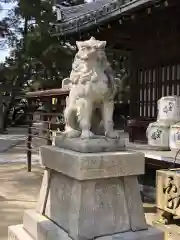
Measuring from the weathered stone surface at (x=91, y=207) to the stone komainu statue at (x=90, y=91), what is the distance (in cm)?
39

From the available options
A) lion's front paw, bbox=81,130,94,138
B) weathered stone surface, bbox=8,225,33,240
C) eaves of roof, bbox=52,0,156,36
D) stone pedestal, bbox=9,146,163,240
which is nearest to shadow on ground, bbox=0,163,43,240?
weathered stone surface, bbox=8,225,33,240

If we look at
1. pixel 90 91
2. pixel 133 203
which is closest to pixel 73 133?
pixel 90 91

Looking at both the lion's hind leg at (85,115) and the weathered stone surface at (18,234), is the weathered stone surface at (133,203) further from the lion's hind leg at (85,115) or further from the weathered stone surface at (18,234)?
the weathered stone surface at (18,234)

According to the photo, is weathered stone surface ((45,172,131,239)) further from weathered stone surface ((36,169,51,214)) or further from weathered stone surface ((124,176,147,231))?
weathered stone surface ((36,169,51,214))

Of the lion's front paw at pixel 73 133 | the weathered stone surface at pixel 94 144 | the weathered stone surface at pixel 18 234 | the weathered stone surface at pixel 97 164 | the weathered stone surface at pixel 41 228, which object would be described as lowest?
the weathered stone surface at pixel 18 234

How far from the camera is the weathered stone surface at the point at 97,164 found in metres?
2.57

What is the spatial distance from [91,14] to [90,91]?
4664 millimetres

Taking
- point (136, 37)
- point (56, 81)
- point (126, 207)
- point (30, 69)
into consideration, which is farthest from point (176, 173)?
point (30, 69)

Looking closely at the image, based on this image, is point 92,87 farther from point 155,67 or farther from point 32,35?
point 32,35

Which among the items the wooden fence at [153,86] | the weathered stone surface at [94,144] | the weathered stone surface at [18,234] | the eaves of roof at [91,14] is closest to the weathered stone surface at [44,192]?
the weathered stone surface at [18,234]

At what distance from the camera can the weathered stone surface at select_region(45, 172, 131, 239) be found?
2.61 meters

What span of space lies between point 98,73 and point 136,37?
16.7ft

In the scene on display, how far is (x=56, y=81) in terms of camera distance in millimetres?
21797

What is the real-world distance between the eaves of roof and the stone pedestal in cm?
337
